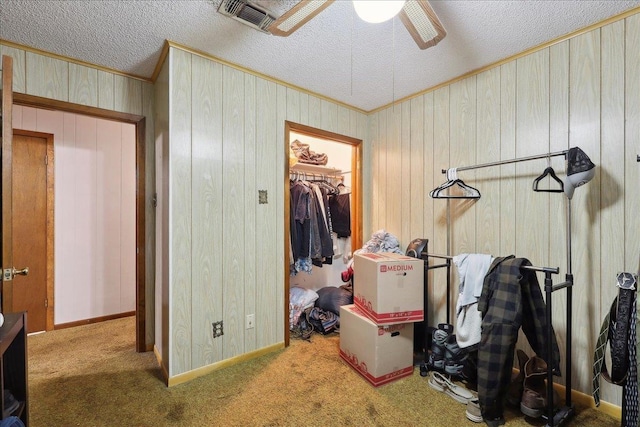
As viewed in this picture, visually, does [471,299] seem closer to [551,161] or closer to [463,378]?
[463,378]

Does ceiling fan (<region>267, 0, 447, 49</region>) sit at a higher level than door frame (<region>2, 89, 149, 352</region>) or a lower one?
higher

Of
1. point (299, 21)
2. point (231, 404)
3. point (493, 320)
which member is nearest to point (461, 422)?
point (493, 320)

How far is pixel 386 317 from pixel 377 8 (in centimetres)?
170

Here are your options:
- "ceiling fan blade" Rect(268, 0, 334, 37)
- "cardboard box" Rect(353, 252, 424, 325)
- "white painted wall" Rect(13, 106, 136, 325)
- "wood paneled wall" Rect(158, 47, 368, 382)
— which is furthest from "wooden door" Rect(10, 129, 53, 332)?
"cardboard box" Rect(353, 252, 424, 325)

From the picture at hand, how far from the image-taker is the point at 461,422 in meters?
1.58

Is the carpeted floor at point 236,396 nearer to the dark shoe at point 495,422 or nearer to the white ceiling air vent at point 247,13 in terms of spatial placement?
the dark shoe at point 495,422

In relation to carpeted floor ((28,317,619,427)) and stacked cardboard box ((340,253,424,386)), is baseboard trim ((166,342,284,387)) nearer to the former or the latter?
carpeted floor ((28,317,619,427))

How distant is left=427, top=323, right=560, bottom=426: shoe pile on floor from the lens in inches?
61.7

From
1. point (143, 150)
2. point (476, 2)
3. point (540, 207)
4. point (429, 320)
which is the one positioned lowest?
point (429, 320)

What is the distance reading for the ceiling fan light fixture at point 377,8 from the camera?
975 mm

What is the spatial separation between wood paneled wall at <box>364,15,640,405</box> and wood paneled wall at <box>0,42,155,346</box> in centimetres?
233

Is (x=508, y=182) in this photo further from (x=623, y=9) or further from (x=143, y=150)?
(x=143, y=150)

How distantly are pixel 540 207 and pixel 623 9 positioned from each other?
1.14 metres

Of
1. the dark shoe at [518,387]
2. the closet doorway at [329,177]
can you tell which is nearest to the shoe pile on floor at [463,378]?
the dark shoe at [518,387]
